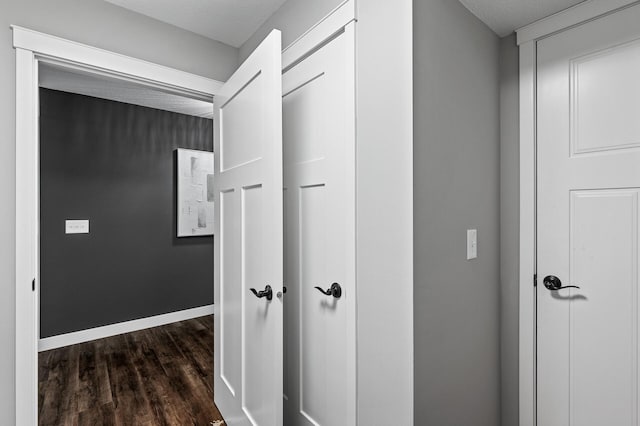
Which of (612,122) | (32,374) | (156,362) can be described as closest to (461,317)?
(612,122)

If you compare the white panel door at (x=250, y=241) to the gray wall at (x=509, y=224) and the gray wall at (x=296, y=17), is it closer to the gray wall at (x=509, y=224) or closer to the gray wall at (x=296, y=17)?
the gray wall at (x=296, y=17)

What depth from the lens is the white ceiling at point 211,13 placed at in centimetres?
173

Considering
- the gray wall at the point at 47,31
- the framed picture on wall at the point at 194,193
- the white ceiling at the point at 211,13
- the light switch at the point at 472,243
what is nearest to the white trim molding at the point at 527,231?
the light switch at the point at 472,243

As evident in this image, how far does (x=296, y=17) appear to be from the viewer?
1624mm

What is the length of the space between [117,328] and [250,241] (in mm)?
2756

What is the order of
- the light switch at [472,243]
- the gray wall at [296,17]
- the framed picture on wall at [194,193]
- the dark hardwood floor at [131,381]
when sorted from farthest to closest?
the framed picture on wall at [194,193], the dark hardwood floor at [131,381], the gray wall at [296,17], the light switch at [472,243]

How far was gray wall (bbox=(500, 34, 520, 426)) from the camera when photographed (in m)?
1.52

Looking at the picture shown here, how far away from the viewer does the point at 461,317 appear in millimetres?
1301

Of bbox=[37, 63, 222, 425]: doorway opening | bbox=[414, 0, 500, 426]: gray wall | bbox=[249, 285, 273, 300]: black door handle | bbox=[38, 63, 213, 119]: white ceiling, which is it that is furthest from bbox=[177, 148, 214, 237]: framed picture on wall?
bbox=[414, 0, 500, 426]: gray wall

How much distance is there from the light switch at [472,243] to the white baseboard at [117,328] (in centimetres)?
351

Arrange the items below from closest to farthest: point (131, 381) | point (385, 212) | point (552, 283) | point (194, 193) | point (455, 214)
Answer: point (385, 212), point (455, 214), point (552, 283), point (131, 381), point (194, 193)

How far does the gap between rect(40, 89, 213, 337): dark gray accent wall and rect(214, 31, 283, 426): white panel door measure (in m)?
1.99

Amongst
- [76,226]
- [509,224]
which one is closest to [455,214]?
[509,224]

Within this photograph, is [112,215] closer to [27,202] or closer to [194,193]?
[194,193]
